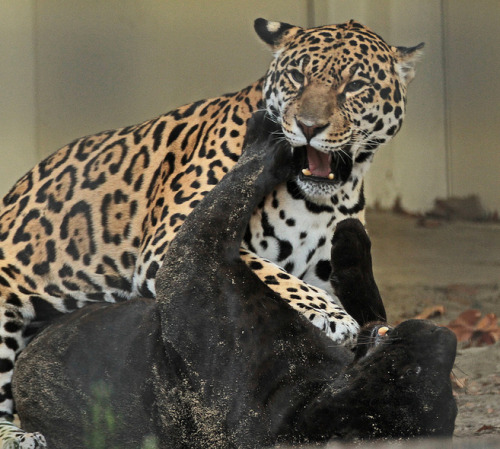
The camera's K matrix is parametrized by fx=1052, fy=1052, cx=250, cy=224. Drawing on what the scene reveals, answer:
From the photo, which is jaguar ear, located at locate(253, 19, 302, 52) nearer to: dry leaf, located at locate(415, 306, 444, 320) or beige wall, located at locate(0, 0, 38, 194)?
beige wall, located at locate(0, 0, 38, 194)

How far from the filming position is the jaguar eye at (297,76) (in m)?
5.15

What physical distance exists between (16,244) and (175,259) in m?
1.83

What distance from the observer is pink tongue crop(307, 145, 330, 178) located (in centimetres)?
505

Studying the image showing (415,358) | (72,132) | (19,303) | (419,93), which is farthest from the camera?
(419,93)

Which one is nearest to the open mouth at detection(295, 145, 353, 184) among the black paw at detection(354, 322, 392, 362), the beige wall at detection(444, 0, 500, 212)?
the black paw at detection(354, 322, 392, 362)

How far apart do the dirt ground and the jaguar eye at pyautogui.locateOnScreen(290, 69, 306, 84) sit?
401 centimetres

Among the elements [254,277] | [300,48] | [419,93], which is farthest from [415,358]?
[419,93]

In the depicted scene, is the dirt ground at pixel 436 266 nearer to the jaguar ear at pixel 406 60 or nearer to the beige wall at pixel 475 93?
the beige wall at pixel 475 93

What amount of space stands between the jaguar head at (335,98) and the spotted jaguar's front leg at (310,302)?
0.42 meters

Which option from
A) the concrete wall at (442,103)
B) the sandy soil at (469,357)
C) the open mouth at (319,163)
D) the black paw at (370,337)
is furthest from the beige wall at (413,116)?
the black paw at (370,337)

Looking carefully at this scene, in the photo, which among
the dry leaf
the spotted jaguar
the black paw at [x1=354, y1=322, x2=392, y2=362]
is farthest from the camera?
the dry leaf

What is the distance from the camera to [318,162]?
507 centimetres

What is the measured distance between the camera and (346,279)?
4535 millimetres

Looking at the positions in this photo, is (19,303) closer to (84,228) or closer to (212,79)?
(84,228)
